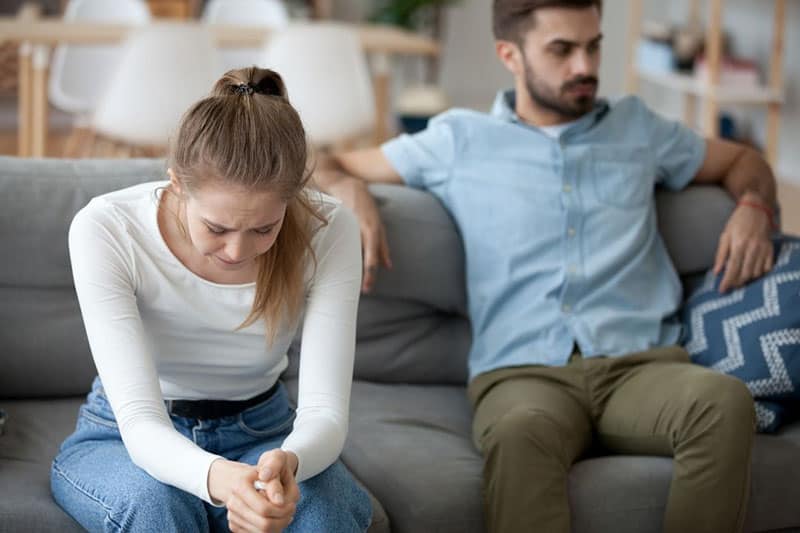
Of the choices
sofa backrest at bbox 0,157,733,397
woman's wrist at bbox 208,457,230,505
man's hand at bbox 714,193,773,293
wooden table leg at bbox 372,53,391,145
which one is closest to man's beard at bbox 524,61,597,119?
sofa backrest at bbox 0,157,733,397

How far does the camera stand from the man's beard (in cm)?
237

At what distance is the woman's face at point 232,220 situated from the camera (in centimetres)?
161

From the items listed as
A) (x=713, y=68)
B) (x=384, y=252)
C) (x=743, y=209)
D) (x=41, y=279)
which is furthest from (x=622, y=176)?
(x=713, y=68)

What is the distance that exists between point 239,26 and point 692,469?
3.53 metres

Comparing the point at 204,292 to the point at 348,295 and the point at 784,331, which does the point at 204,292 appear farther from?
the point at 784,331

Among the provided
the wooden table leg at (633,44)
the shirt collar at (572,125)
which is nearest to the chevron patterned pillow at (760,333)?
the shirt collar at (572,125)

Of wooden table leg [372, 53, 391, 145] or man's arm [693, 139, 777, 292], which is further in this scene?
wooden table leg [372, 53, 391, 145]

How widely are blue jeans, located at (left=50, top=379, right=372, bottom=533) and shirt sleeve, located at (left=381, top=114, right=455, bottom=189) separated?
2.14 ft

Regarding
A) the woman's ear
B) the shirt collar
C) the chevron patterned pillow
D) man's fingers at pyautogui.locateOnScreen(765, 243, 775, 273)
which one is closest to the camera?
the woman's ear

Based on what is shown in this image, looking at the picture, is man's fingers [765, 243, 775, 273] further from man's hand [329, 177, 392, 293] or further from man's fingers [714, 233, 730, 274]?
man's hand [329, 177, 392, 293]

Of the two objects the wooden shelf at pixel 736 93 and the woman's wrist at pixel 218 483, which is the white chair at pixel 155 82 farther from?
the woman's wrist at pixel 218 483

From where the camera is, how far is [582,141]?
2.40m

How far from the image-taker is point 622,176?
7.80 ft

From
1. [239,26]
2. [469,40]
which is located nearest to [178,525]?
[239,26]
